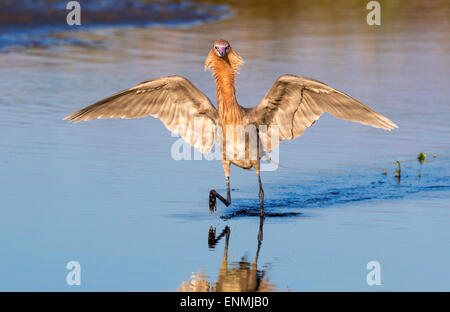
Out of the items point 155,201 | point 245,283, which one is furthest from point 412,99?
point 245,283

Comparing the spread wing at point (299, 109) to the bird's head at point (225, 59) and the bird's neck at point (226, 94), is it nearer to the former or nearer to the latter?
the bird's neck at point (226, 94)

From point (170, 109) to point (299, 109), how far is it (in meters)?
1.51

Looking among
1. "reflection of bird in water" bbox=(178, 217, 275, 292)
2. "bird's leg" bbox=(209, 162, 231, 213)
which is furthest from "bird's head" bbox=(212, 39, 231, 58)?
"reflection of bird in water" bbox=(178, 217, 275, 292)

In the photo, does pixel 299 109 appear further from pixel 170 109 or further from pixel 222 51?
pixel 170 109

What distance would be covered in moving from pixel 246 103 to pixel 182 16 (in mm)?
15767

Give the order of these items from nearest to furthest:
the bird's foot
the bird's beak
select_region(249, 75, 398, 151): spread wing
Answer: the bird's foot, select_region(249, 75, 398, 151): spread wing, the bird's beak

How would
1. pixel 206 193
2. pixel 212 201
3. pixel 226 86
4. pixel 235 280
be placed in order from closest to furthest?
pixel 235 280
pixel 212 201
pixel 226 86
pixel 206 193

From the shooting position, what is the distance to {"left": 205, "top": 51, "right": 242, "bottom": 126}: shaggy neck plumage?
11.1 meters

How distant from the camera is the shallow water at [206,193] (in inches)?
336

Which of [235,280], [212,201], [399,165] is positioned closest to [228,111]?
[212,201]

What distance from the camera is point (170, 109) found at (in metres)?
Answer: 11.5

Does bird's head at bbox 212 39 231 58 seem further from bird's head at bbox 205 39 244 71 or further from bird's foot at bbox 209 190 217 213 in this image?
bird's foot at bbox 209 190 217 213

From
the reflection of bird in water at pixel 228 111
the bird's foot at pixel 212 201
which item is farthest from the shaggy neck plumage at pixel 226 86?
the bird's foot at pixel 212 201

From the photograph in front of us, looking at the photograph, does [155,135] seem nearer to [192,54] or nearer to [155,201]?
[155,201]
